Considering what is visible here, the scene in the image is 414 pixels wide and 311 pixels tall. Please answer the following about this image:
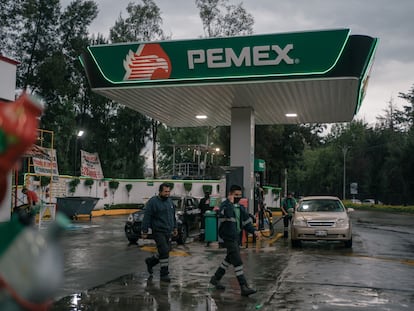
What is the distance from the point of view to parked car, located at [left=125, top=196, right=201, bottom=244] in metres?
15.7

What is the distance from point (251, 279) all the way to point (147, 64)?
8.38 metres

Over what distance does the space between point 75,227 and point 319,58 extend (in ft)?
41.9

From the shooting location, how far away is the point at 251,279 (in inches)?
380

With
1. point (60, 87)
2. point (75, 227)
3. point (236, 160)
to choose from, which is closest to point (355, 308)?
point (236, 160)

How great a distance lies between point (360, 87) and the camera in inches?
593

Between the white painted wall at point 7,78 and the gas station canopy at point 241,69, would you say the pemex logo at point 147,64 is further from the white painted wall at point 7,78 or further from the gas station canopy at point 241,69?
the white painted wall at point 7,78

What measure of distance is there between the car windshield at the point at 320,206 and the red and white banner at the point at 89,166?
62.6 feet

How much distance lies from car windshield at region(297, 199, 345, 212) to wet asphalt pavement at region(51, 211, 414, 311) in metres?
1.20

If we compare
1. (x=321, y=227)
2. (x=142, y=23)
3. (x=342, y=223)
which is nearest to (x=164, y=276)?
(x=321, y=227)

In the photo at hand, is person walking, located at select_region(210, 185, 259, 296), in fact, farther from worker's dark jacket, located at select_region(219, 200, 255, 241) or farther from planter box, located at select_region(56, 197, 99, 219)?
planter box, located at select_region(56, 197, 99, 219)

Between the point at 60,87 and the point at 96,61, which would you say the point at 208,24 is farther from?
the point at 96,61

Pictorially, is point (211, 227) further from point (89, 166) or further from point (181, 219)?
point (89, 166)

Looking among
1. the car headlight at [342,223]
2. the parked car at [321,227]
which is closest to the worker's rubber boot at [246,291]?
the parked car at [321,227]

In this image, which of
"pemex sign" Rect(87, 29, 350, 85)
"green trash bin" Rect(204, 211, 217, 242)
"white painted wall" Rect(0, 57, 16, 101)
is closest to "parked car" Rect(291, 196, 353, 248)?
"green trash bin" Rect(204, 211, 217, 242)
